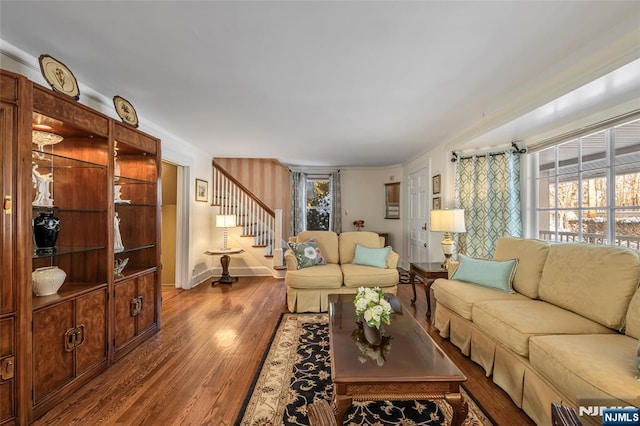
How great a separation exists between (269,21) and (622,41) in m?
2.24

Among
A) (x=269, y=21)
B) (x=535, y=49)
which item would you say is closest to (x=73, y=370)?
(x=269, y=21)

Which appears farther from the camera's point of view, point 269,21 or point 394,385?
point 269,21

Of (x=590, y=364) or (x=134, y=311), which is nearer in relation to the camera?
(x=590, y=364)

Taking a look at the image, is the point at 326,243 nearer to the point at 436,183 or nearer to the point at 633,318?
the point at 436,183

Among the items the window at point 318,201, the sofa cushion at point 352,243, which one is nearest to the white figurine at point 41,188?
the sofa cushion at point 352,243

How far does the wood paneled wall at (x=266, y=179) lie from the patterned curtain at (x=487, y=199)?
3.77 m

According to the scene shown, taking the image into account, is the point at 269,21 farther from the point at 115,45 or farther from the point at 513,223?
the point at 513,223

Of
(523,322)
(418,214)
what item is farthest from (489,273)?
(418,214)

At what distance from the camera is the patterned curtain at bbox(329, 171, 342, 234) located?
6738 millimetres

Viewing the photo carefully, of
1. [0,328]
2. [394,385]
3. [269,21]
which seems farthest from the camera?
[269,21]

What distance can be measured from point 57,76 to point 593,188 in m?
4.66

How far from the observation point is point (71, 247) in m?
2.22

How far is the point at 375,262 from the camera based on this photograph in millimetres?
3826

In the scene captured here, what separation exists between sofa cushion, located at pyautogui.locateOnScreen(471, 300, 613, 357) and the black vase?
3.19 meters
